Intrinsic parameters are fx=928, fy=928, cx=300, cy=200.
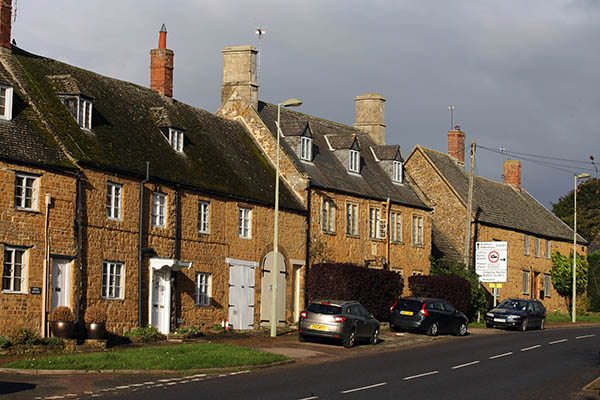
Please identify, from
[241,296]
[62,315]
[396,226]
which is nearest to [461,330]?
[241,296]

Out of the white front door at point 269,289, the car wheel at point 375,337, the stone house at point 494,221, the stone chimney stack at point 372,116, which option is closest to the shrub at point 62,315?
the car wheel at point 375,337

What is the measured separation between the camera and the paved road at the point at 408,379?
745 inches

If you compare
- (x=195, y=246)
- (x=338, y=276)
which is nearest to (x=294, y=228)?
(x=338, y=276)

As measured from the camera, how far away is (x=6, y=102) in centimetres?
2831

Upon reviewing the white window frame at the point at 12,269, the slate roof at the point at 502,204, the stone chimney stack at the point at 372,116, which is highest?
the stone chimney stack at the point at 372,116

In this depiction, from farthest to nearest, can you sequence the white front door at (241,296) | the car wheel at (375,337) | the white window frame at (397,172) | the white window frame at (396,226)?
1. the white window frame at (397,172)
2. the white window frame at (396,226)
3. the white front door at (241,296)
4. the car wheel at (375,337)

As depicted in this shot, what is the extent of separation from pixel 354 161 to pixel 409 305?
11509 mm

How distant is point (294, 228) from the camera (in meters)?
40.2

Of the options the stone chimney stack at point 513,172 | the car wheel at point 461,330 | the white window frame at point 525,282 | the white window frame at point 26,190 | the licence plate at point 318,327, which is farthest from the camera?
the stone chimney stack at point 513,172

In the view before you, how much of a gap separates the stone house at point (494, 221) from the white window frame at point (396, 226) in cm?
407

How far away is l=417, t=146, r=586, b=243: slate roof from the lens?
57.9 metres

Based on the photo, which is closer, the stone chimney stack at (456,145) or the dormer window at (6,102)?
the dormer window at (6,102)

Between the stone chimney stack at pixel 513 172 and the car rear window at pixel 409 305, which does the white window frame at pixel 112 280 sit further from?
the stone chimney stack at pixel 513 172

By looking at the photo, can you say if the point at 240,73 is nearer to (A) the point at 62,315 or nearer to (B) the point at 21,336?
(A) the point at 62,315
